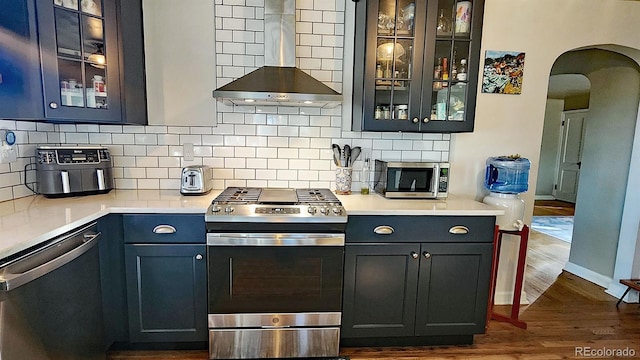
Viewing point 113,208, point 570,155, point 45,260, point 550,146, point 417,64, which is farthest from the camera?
point 550,146

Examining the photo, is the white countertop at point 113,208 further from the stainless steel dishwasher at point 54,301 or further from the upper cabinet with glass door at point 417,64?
the upper cabinet with glass door at point 417,64

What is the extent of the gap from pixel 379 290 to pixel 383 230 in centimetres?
38

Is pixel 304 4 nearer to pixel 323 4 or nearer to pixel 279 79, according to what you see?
pixel 323 4

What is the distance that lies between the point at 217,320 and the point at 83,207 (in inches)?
38.5

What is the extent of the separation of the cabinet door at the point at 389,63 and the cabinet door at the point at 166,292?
139 cm

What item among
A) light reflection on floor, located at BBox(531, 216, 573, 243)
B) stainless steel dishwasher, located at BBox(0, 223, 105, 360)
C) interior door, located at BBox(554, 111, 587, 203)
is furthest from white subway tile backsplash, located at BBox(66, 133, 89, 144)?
interior door, located at BBox(554, 111, 587, 203)

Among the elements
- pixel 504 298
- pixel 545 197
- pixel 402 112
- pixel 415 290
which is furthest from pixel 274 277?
pixel 545 197

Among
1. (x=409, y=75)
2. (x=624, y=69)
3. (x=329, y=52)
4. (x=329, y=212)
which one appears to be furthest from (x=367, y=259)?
(x=624, y=69)

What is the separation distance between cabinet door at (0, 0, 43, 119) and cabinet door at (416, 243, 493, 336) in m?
2.34

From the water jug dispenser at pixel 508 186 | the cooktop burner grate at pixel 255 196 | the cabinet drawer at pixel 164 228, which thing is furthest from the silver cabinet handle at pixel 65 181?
the water jug dispenser at pixel 508 186

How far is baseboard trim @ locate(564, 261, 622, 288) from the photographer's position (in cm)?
313

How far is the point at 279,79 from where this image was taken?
209cm

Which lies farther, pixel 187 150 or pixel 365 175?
pixel 365 175

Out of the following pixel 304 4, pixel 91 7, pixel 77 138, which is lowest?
pixel 77 138
